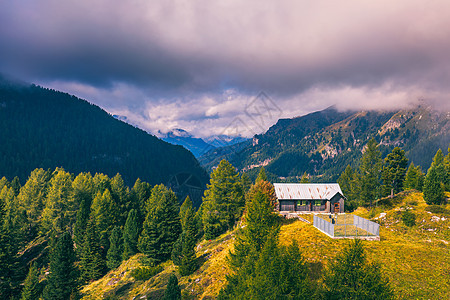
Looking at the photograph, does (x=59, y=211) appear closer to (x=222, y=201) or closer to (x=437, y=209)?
(x=222, y=201)

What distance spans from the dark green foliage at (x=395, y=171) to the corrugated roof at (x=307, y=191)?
1938cm

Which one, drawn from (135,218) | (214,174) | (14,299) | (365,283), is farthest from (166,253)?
(365,283)

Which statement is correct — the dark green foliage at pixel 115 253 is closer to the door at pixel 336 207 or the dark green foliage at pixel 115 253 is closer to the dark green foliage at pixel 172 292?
the dark green foliage at pixel 172 292

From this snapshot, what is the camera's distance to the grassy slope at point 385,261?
2786cm

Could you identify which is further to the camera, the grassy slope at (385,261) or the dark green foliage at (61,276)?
the dark green foliage at (61,276)

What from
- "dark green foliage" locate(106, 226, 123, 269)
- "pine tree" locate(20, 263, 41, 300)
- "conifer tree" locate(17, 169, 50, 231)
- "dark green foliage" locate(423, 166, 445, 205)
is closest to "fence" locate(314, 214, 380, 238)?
"dark green foliage" locate(423, 166, 445, 205)

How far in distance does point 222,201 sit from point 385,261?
109ft

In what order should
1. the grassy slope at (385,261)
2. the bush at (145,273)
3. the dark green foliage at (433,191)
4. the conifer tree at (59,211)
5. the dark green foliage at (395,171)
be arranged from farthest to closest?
the conifer tree at (59,211) < the dark green foliage at (395,171) < the dark green foliage at (433,191) < the bush at (145,273) < the grassy slope at (385,261)

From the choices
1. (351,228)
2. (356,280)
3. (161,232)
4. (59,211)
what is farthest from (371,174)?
(59,211)

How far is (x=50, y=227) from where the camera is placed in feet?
228

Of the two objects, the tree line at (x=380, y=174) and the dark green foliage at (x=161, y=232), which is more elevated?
the tree line at (x=380, y=174)

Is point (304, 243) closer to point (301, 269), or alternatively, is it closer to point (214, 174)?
point (301, 269)

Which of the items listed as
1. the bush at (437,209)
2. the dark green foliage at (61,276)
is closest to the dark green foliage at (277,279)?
the dark green foliage at (61,276)

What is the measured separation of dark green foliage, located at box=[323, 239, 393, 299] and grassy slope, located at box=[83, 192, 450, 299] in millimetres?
6608
